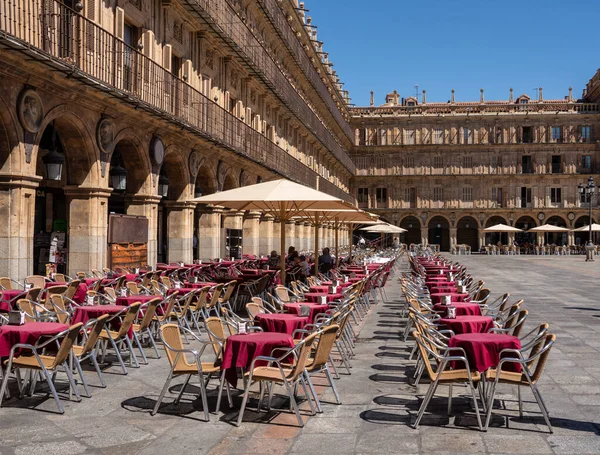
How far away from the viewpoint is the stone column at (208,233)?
2164 centimetres

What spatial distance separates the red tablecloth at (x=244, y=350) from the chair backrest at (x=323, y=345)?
0.84 ft

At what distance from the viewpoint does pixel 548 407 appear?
6.34m

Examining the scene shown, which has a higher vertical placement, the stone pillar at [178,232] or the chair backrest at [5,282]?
the stone pillar at [178,232]

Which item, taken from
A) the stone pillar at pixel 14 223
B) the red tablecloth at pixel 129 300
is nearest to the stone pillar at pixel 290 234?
the stone pillar at pixel 14 223

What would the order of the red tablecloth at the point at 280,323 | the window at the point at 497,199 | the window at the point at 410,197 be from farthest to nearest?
the window at the point at 410,197 → the window at the point at 497,199 → the red tablecloth at the point at 280,323

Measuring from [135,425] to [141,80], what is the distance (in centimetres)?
1056

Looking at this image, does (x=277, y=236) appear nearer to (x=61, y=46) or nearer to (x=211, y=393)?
(x=61, y=46)

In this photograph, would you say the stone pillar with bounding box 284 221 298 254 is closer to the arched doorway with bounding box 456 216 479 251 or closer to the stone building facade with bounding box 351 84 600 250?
the stone building facade with bounding box 351 84 600 250

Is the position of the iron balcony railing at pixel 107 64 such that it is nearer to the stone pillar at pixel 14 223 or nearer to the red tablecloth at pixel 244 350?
the stone pillar at pixel 14 223

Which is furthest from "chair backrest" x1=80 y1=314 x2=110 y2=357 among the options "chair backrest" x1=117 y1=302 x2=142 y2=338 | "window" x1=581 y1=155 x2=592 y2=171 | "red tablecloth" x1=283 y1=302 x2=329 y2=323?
"window" x1=581 y1=155 x2=592 y2=171

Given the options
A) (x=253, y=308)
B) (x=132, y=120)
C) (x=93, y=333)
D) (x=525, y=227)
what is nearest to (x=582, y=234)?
(x=525, y=227)

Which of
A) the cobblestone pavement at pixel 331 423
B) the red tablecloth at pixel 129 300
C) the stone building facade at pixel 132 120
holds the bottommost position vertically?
the cobblestone pavement at pixel 331 423

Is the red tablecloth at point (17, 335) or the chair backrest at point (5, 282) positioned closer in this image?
the red tablecloth at point (17, 335)

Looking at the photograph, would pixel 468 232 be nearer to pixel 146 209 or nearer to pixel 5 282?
pixel 146 209
